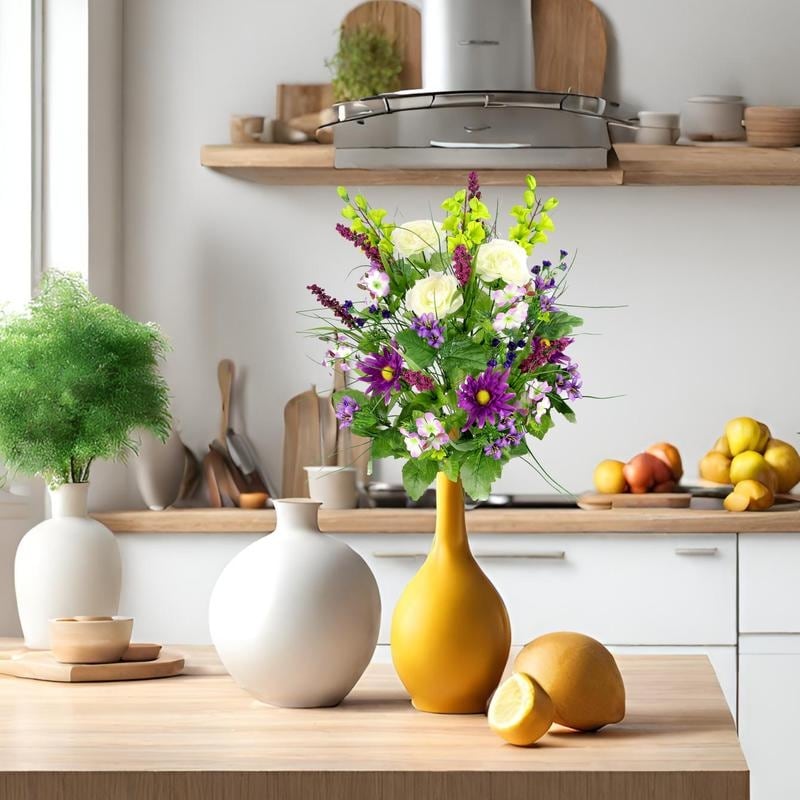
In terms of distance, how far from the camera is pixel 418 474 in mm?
1455

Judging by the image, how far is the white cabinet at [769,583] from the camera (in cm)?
310

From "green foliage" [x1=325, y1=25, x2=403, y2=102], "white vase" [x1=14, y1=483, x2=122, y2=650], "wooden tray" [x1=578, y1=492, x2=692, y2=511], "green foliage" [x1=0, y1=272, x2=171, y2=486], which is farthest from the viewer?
"green foliage" [x1=325, y1=25, x2=403, y2=102]

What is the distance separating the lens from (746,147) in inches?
135

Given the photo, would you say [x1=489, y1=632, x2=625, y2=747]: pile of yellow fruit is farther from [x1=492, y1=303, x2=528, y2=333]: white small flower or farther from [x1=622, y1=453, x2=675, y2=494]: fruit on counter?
[x1=622, y1=453, x2=675, y2=494]: fruit on counter

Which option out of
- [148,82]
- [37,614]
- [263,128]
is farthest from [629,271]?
[37,614]

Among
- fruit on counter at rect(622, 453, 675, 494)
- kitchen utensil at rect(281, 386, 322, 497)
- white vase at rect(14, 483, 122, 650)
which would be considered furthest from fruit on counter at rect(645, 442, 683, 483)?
white vase at rect(14, 483, 122, 650)

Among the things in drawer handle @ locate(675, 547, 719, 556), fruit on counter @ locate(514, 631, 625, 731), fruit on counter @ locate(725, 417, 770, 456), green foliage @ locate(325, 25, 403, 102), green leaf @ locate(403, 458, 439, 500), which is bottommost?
drawer handle @ locate(675, 547, 719, 556)

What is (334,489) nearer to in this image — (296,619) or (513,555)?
(513,555)

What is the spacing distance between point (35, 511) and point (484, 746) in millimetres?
2307

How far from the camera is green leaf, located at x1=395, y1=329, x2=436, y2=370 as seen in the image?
141 cm

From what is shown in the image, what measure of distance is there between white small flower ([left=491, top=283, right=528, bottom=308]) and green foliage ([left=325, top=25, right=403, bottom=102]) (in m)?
2.34

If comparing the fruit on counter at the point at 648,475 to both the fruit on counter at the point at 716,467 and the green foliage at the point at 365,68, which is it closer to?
the fruit on counter at the point at 716,467

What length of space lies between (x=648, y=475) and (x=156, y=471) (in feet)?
4.35
